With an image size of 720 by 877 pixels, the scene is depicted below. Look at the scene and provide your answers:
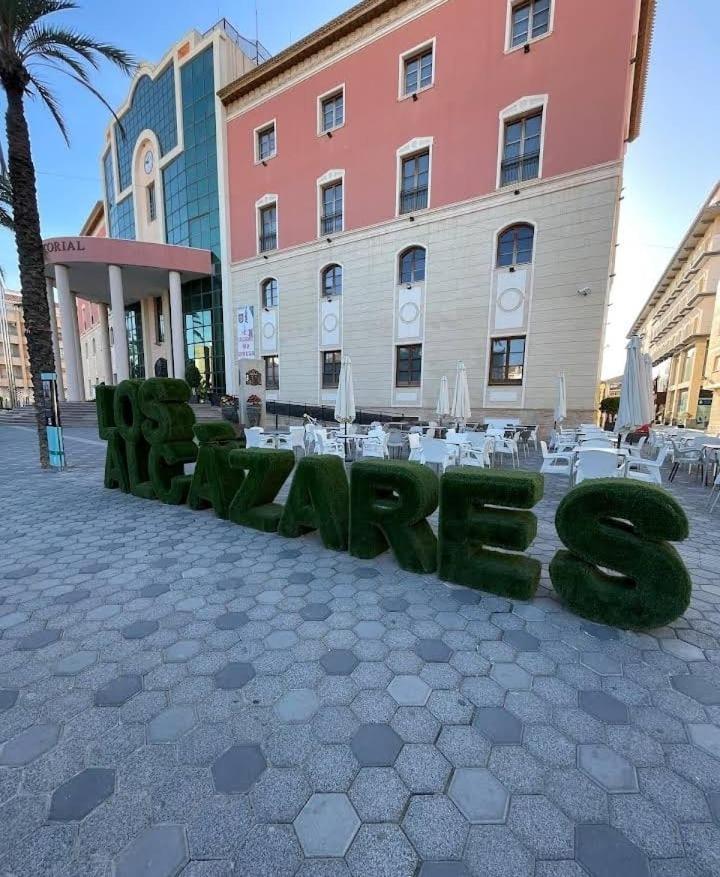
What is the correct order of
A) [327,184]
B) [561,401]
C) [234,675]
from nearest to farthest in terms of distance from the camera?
1. [234,675]
2. [561,401]
3. [327,184]

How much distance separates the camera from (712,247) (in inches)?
995

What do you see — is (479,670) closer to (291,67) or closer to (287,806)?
(287,806)

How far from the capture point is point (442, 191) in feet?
44.0

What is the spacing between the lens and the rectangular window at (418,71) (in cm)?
1342

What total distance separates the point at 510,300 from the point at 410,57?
9.74m

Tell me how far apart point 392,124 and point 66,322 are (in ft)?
57.9

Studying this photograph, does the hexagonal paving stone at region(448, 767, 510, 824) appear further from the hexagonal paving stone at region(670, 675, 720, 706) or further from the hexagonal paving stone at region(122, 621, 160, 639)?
the hexagonal paving stone at region(122, 621, 160, 639)

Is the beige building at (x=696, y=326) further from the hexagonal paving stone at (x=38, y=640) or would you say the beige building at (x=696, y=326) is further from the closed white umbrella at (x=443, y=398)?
the hexagonal paving stone at (x=38, y=640)

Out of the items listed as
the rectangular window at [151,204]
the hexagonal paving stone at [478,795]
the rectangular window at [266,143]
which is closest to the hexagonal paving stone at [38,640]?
the hexagonal paving stone at [478,795]

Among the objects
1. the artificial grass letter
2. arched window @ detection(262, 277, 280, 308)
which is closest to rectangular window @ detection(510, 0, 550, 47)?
arched window @ detection(262, 277, 280, 308)

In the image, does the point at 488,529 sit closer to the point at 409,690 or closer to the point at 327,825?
the point at 409,690

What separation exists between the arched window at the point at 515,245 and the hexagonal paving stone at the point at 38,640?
46.5 ft

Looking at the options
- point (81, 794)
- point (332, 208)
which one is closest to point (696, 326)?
point (332, 208)

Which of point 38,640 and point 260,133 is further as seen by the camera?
point 260,133
